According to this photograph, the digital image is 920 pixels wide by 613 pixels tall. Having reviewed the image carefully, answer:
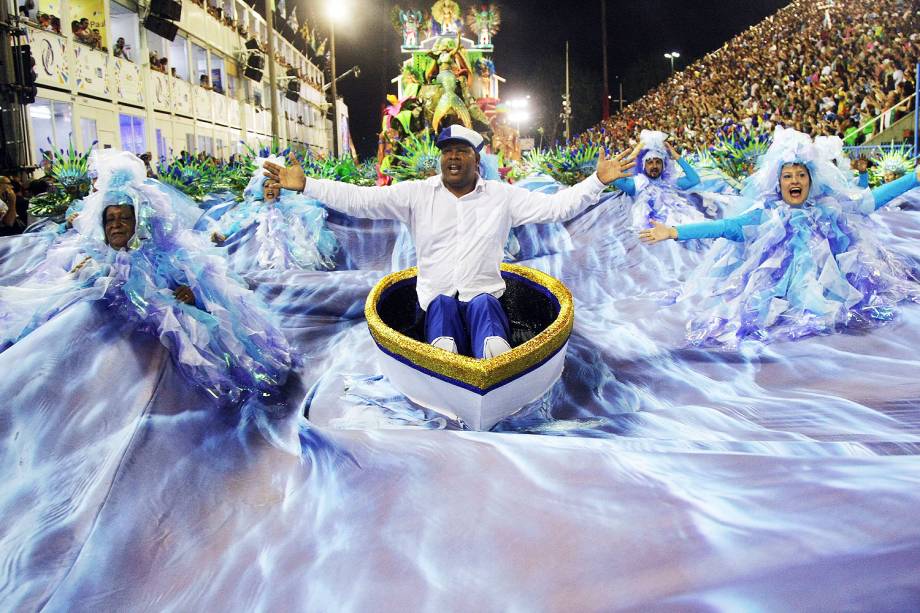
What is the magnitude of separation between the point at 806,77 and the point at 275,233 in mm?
10954

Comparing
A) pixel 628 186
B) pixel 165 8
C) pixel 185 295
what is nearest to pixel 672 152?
pixel 628 186

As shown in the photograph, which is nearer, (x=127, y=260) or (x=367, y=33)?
(x=127, y=260)

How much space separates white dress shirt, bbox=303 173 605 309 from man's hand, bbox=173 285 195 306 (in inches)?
30.7

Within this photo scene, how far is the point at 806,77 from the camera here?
12.9m

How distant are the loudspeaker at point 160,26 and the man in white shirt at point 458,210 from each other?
13.9 meters

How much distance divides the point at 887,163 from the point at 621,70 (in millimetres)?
14987

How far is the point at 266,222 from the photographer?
6.64m

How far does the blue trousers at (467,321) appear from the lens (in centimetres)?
317

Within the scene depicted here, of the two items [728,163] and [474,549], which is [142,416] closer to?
[474,549]

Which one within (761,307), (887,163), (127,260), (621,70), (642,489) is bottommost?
(642,489)

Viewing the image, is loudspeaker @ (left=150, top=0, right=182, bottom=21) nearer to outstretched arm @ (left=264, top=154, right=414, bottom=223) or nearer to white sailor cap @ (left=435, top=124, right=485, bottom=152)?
outstretched arm @ (left=264, top=154, right=414, bottom=223)

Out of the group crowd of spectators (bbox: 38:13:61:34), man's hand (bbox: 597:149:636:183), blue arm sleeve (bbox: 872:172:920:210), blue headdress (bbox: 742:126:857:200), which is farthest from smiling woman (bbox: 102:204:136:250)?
crowd of spectators (bbox: 38:13:61:34)

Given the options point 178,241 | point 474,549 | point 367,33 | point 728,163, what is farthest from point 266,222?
point 367,33

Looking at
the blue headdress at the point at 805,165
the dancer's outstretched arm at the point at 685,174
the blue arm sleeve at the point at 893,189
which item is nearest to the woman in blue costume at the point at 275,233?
the dancer's outstretched arm at the point at 685,174
